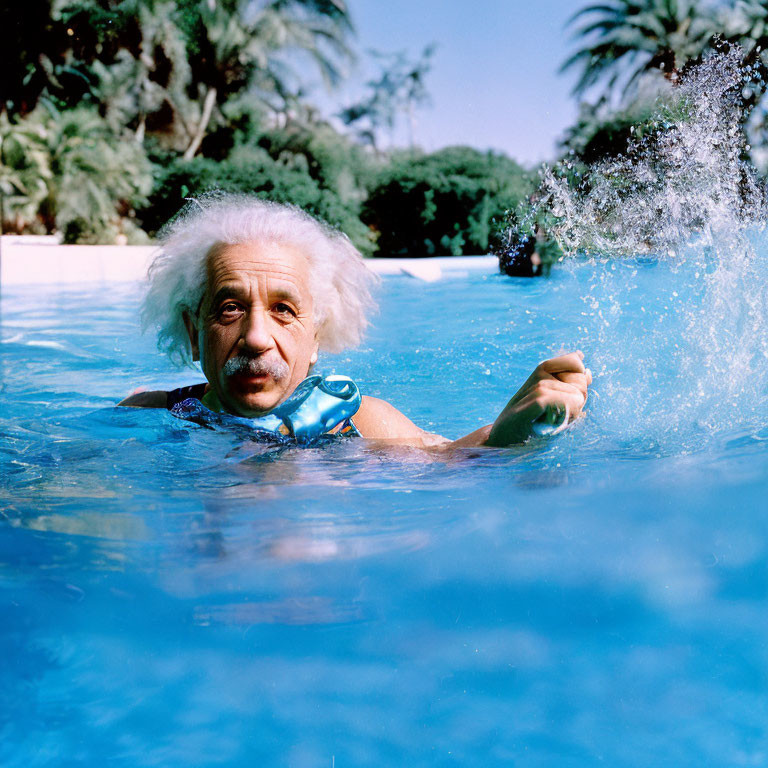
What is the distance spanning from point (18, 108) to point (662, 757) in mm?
24371

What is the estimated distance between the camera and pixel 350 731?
114 centimetres

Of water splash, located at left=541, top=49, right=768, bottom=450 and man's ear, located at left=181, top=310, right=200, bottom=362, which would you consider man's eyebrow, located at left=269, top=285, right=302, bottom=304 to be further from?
water splash, located at left=541, top=49, right=768, bottom=450

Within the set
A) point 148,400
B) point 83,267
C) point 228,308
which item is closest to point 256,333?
point 228,308

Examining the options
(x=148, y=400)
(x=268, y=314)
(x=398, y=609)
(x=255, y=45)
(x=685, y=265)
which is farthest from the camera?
(x=255, y=45)

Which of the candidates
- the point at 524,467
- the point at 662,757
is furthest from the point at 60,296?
the point at 662,757

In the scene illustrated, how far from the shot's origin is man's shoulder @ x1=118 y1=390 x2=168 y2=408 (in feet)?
9.44

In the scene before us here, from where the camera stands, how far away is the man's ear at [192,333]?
270 centimetres

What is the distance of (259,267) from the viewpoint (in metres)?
2.44

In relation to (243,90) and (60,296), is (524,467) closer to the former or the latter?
(60,296)

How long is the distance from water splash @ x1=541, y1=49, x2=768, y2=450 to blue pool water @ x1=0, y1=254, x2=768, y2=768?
0.31 m

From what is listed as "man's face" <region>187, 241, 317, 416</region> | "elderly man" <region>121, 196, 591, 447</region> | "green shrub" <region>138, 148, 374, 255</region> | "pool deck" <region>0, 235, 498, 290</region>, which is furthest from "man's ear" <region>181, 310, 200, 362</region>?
"green shrub" <region>138, 148, 374, 255</region>

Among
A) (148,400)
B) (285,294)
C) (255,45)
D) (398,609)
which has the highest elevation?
(255,45)

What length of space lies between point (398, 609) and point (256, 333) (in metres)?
1.17

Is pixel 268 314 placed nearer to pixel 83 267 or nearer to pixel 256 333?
pixel 256 333
